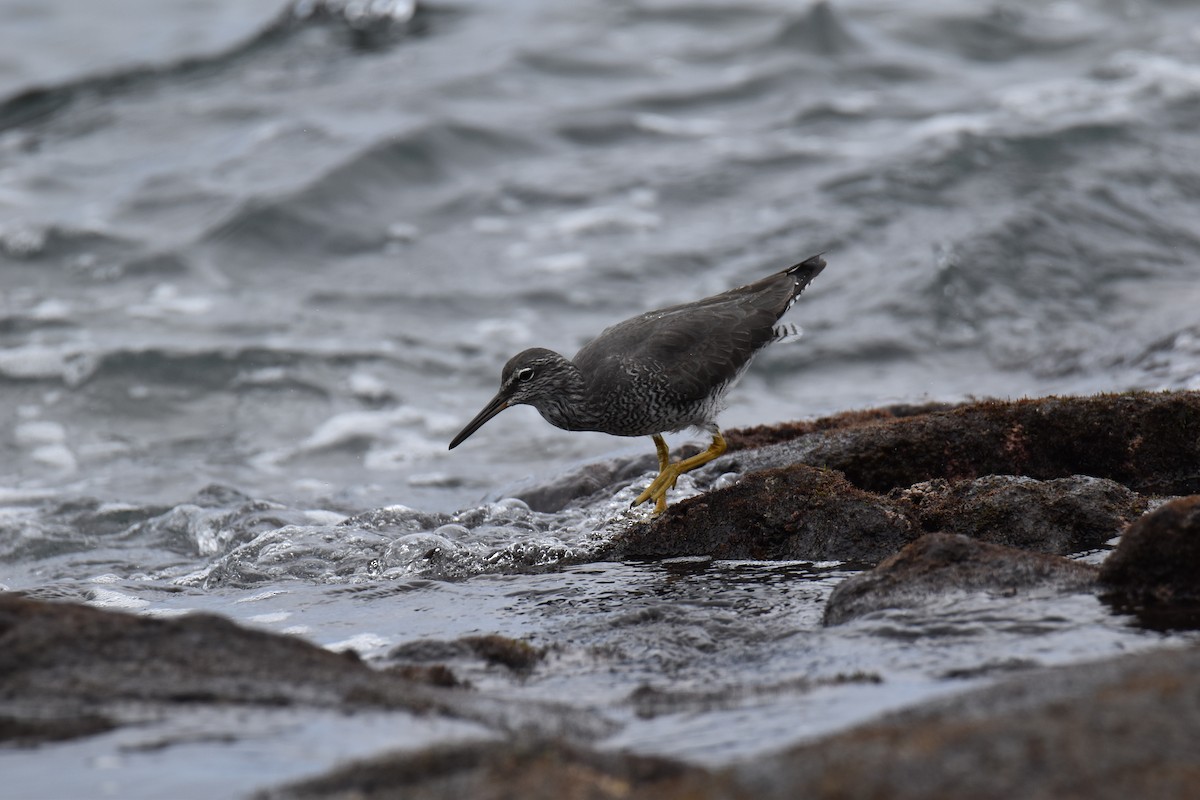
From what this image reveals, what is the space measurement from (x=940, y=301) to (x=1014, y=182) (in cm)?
314

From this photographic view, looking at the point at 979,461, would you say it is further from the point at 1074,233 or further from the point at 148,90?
the point at 148,90

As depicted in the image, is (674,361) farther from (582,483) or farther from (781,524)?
(781,524)

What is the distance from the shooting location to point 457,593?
637 cm

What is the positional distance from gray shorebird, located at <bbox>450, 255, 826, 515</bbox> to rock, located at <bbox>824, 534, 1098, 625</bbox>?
2.59 m

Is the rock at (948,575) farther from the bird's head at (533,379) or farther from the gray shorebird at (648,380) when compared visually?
the bird's head at (533,379)

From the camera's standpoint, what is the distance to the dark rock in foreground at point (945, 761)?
2709 mm

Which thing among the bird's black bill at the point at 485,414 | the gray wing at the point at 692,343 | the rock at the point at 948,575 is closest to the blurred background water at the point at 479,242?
the rock at the point at 948,575

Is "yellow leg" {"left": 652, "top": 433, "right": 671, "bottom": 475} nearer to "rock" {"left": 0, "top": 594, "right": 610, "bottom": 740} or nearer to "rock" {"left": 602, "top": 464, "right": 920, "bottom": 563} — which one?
"rock" {"left": 602, "top": 464, "right": 920, "bottom": 563}

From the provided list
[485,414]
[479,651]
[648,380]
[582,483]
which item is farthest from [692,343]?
[479,651]

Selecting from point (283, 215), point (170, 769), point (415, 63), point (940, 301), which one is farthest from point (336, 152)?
point (170, 769)

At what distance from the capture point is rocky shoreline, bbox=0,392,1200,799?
9.30 ft

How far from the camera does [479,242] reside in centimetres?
1603

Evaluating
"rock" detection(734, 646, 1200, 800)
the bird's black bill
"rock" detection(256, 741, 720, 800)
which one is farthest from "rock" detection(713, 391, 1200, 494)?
"rock" detection(256, 741, 720, 800)

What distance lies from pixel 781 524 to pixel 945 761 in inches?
140
